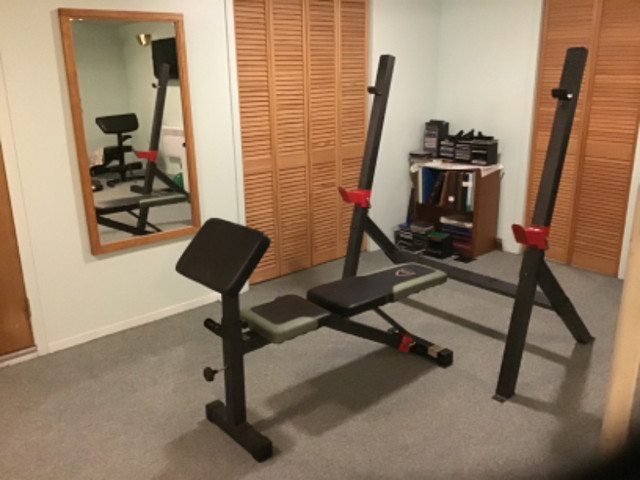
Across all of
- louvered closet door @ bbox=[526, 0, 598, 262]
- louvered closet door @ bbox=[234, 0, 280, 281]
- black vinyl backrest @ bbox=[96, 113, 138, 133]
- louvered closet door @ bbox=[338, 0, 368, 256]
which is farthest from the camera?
louvered closet door @ bbox=[338, 0, 368, 256]

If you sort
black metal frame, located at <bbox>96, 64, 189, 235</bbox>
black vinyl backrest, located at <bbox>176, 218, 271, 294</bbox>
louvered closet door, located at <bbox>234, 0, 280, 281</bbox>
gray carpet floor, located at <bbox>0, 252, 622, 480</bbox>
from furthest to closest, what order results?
louvered closet door, located at <bbox>234, 0, 280, 281</bbox>, black metal frame, located at <bbox>96, 64, 189, 235</bbox>, gray carpet floor, located at <bbox>0, 252, 622, 480</bbox>, black vinyl backrest, located at <bbox>176, 218, 271, 294</bbox>

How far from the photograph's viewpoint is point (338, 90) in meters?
4.00

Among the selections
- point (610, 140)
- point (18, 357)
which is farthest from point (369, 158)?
point (18, 357)

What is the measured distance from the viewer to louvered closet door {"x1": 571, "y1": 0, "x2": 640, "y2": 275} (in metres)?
3.58

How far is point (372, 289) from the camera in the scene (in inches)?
99.5

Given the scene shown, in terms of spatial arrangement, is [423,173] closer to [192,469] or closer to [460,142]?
[460,142]

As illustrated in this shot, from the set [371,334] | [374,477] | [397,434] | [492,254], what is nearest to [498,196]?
[492,254]

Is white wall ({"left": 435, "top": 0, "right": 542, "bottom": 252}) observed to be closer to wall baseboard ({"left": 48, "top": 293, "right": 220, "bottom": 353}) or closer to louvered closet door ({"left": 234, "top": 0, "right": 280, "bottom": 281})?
louvered closet door ({"left": 234, "top": 0, "right": 280, "bottom": 281})

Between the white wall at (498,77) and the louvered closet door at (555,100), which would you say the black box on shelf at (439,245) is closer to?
the white wall at (498,77)

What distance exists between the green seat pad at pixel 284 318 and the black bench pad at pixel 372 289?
0.09m

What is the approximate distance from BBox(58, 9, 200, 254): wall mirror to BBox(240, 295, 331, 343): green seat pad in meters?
1.22

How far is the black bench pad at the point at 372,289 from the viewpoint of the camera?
238 centimetres

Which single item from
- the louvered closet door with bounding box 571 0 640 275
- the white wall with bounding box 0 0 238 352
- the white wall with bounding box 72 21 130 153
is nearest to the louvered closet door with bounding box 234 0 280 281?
the white wall with bounding box 0 0 238 352

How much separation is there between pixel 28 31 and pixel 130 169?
0.85 metres
